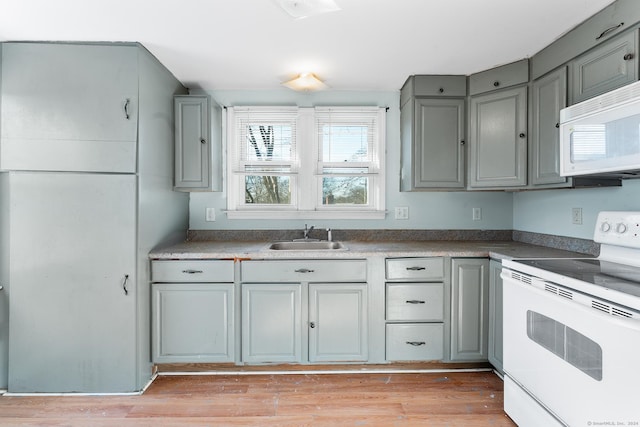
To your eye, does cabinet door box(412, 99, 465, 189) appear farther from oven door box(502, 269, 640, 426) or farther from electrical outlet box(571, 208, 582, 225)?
oven door box(502, 269, 640, 426)

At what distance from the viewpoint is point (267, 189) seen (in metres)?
3.00

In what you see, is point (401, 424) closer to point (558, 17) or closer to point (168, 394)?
point (168, 394)

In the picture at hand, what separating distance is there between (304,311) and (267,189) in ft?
3.92

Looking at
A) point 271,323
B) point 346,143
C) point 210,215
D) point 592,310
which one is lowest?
point 271,323

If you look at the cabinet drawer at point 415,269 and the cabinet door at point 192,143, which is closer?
the cabinet drawer at point 415,269

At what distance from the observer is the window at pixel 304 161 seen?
9.63 ft

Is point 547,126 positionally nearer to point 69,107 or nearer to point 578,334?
point 578,334

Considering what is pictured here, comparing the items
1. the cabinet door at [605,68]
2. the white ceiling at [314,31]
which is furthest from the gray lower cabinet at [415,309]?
the white ceiling at [314,31]

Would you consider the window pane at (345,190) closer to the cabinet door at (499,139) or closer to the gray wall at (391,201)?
the gray wall at (391,201)

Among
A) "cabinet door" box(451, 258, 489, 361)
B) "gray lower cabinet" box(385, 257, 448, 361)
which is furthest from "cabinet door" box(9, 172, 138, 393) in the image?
"cabinet door" box(451, 258, 489, 361)

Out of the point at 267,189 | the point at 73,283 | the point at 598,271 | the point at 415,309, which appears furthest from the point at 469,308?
the point at 73,283

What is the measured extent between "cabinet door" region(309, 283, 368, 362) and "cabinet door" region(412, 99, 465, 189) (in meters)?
1.04

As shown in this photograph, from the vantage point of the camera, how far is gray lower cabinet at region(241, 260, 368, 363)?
7.52 feet

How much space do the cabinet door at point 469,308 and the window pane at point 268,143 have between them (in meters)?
1.69
